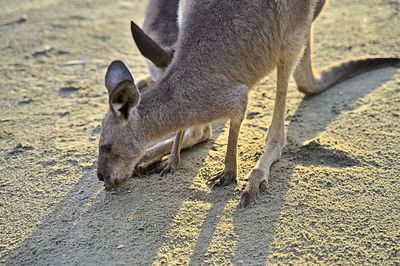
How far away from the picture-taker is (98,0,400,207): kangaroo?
3508 mm

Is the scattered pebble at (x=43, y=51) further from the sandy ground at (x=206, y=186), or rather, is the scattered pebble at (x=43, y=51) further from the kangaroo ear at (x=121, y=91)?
the kangaroo ear at (x=121, y=91)

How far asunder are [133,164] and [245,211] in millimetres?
786

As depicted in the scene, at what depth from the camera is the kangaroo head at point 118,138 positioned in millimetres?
3459

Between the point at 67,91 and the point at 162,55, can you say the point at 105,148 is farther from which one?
the point at 67,91

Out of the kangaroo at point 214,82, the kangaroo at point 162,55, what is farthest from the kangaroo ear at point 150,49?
the kangaroo at point 214,82

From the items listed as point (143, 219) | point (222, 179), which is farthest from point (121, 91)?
point (222, 179)

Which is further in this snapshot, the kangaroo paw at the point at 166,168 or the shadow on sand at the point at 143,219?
the kangaroo paw at the point at 166,168

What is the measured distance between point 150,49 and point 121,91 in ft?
1.95

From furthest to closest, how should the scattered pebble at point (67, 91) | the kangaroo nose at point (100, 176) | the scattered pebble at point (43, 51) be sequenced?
the scattered pebble at point (43, 51) → the scattered pebble at point (67, 91) → the kangaroo nose at point (100, 176)

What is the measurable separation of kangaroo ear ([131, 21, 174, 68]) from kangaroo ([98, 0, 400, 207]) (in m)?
0.12

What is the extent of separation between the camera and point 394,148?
12.6ft

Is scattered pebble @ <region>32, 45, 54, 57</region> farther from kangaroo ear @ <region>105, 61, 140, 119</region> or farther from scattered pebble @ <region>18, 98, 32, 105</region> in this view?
kangaroo ear @ <region>105, 61, 140, 119</region>

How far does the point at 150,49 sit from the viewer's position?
378cm

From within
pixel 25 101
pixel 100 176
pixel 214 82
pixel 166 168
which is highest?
pixel 214 82
